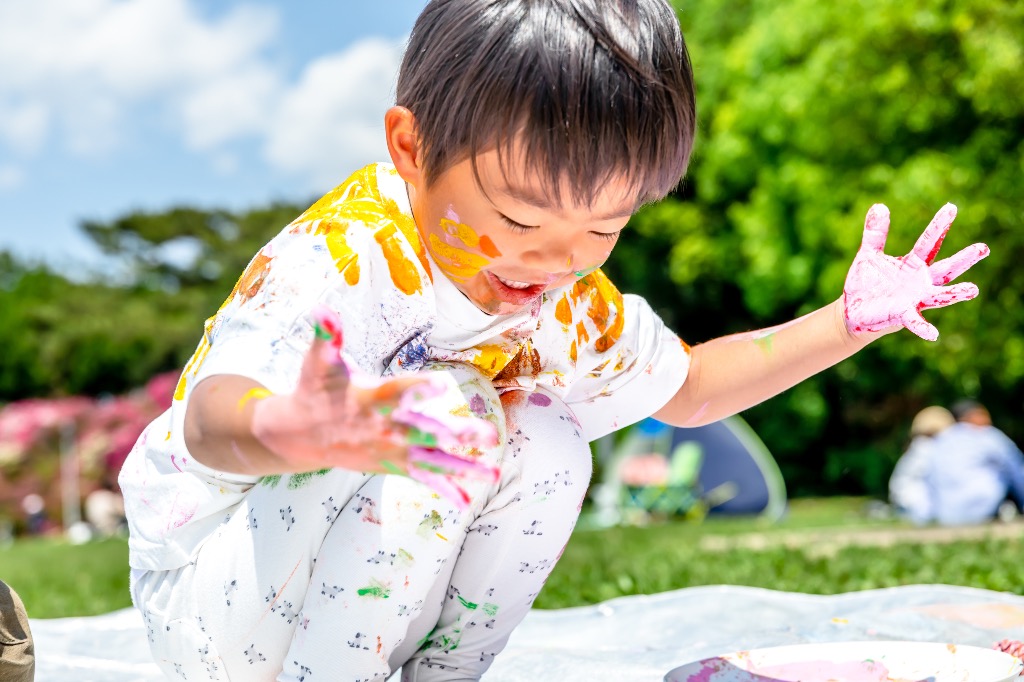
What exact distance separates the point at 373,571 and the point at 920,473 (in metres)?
8.62

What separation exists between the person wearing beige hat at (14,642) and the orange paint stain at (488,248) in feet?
3.45

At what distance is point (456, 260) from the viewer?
1.62 meters

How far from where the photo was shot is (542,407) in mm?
1774

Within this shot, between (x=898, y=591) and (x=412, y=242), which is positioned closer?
(x=412, y=242)

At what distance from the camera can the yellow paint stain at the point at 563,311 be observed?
6.01 feet

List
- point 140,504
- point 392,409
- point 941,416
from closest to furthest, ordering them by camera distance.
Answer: point 392,409 < point 140,504 < point 941,416

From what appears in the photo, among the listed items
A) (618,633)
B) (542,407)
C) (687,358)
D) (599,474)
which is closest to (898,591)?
(618,633)

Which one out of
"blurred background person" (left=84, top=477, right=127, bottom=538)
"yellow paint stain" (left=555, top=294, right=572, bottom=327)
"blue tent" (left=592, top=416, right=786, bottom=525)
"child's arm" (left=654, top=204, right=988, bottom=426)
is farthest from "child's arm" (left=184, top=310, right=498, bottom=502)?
"blurred background person" (left=84, top=477, right=127, bottom=538)

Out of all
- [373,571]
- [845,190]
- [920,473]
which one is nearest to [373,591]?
[373,571]

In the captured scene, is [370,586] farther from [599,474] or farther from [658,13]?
[599,474]

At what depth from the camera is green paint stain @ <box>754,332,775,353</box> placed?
1.96m

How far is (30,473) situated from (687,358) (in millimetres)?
19971

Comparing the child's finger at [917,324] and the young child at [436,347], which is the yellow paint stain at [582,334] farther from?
the child's finger at [917,324]

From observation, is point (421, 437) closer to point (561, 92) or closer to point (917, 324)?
point (561, 92)
